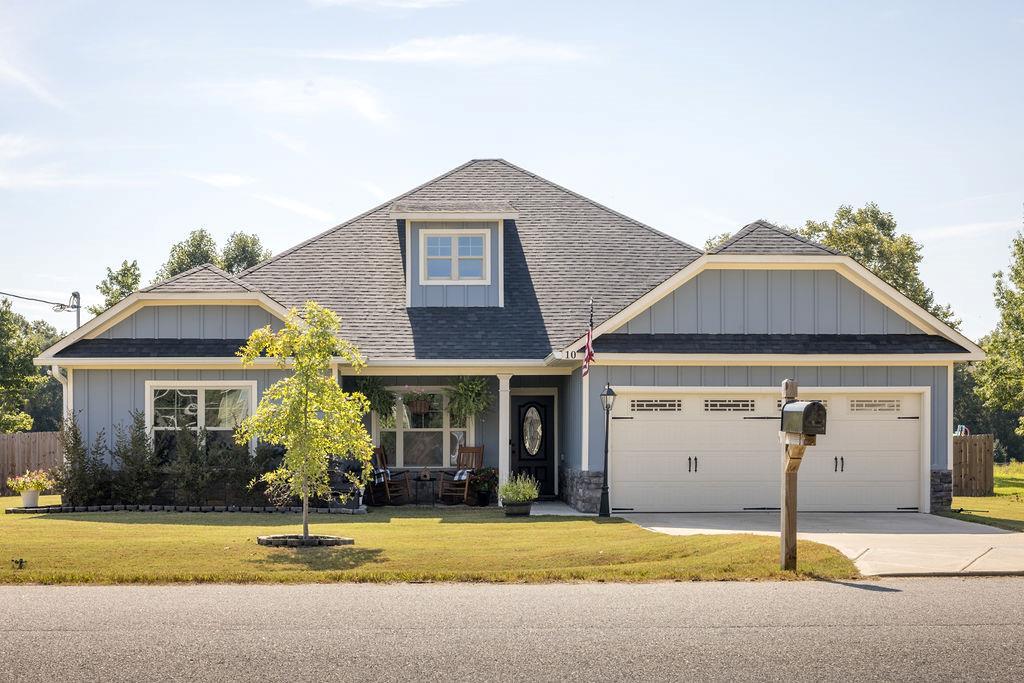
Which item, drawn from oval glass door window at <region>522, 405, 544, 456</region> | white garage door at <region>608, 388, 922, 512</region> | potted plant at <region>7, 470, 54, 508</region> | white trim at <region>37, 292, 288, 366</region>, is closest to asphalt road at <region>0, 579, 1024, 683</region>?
white garage door at <region>608, 388, 922, 512</region>

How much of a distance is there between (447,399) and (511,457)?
198 cm

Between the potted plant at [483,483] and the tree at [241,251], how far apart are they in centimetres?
2680

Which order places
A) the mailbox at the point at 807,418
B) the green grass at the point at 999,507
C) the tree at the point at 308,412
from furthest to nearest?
the green grass at the point at 999,507
the tree at the point at 308,412
the mailbox at the point at 807,418

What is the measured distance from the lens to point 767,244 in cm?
1916

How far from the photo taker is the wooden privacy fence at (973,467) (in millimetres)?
25828

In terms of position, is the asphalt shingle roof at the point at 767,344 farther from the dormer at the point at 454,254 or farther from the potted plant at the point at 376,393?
the potted plant at the point at 376,393

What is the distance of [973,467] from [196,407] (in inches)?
735

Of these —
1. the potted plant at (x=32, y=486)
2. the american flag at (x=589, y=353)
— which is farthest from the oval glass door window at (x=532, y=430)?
the potted plant at (x=32, y=486)

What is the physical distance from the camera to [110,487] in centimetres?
1884

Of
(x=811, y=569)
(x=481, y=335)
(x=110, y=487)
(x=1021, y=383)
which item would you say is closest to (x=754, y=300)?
(x=481, y=335)

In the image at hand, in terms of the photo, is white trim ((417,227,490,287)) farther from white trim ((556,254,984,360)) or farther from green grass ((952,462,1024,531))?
green grass ((952,462,1024,531))

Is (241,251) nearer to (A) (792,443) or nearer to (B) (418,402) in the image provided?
(B) (418,402)

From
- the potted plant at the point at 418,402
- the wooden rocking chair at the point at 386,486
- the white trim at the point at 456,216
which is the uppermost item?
the white trim at the point at 456,216

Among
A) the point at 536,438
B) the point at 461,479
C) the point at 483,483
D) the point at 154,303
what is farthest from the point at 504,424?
the point at 154,303
